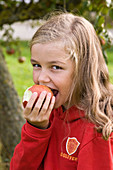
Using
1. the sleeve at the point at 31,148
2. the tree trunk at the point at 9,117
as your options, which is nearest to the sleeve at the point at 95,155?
the sleeve at the point at 31,148

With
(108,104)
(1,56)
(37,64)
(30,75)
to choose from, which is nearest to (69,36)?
(37,64)

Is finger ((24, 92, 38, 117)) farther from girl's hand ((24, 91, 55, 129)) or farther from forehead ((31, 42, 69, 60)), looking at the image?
forehead ((31, 42, 69, 60))

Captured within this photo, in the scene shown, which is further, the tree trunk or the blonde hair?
the tree trunk

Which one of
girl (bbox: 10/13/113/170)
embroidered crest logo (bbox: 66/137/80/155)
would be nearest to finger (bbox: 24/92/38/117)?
girl (bbox: 10/13/113/170)

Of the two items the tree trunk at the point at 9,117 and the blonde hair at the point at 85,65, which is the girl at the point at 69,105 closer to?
the blonde hair at the point at 85,65

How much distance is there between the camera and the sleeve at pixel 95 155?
1.23 meters

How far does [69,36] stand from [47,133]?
465mm

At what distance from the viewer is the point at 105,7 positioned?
1.82 metres

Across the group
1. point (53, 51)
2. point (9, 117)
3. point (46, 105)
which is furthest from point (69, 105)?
point (9, 117)

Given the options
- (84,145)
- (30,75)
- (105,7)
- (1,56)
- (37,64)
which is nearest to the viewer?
(84,145)

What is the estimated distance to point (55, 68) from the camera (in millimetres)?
1321

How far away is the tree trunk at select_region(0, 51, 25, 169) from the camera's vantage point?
2689 millimetres

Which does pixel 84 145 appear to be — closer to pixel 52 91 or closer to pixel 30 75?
pixel 52 91

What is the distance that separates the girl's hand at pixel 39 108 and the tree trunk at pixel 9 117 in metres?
1.40
